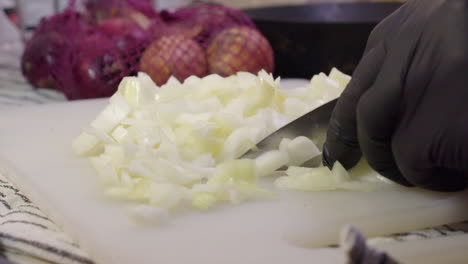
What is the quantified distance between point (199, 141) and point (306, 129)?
15 centimetres

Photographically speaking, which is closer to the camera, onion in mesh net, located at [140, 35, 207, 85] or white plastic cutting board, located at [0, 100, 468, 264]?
white plastic cutting board, located at [0, 100, 468, 264]

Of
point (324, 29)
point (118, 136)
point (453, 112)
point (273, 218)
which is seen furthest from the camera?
point (324, 29)

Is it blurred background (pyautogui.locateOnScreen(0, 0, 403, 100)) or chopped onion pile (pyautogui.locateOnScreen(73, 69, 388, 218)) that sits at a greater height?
chopped onion pile (pyautogui.locateOnScreen(73, 69, 388, 218))

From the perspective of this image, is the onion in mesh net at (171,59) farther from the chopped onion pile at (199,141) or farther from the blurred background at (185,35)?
the chopped onion pile at (199,141)

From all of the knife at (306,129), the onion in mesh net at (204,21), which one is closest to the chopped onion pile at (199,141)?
the knife at (306,129)

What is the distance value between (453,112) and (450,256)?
15cm

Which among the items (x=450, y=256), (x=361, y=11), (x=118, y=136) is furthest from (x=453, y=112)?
(x=361, y=11)

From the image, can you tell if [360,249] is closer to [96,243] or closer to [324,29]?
[96,243]

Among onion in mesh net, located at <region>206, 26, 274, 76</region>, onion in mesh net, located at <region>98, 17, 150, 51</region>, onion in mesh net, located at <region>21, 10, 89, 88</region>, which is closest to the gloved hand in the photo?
onion in mesh net, located at <region>206, 26, 274, 76</region>

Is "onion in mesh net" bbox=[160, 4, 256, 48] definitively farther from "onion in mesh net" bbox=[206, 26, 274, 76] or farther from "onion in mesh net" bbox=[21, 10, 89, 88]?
"onion in mesh net" bbox=[21, 10, 89, 88]

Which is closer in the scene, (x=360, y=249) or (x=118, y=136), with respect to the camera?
(x=360, y=249)

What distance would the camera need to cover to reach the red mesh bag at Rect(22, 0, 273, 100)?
3.88 ft

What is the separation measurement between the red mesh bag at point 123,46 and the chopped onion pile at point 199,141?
10.0 inches

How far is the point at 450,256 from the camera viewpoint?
571mm
